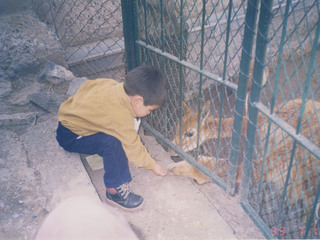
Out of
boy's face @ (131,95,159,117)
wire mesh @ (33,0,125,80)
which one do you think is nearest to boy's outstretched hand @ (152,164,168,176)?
boy's face @ (131,95,159,117)

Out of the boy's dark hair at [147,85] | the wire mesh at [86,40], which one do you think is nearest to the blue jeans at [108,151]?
the boy's dark hair at [147,85]

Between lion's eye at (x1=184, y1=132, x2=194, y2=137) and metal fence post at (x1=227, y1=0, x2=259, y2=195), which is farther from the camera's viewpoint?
lion's eye at (x1=184, y1=132, x2=194, y2=137)

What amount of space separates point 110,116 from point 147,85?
1.03 feet

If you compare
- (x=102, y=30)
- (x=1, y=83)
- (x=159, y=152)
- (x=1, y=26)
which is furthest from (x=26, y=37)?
(x=159, y=152)

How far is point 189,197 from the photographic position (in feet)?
6.91

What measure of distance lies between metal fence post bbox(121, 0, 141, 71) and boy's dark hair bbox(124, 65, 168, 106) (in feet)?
1.78

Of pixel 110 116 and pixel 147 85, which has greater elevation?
pixel 147 85

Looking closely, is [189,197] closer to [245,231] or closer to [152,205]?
[152,205]

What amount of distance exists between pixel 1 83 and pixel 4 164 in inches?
39.8

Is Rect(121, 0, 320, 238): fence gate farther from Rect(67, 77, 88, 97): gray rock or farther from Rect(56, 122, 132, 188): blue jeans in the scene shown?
Rect(67, 77, 88, 97): gray rock

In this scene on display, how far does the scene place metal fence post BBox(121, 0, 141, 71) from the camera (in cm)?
228

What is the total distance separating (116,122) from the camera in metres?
1.96

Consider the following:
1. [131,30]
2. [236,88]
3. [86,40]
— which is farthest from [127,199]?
[86,40]

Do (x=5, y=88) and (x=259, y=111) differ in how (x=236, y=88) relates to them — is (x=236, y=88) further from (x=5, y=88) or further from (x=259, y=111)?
(x=5, y=88)
